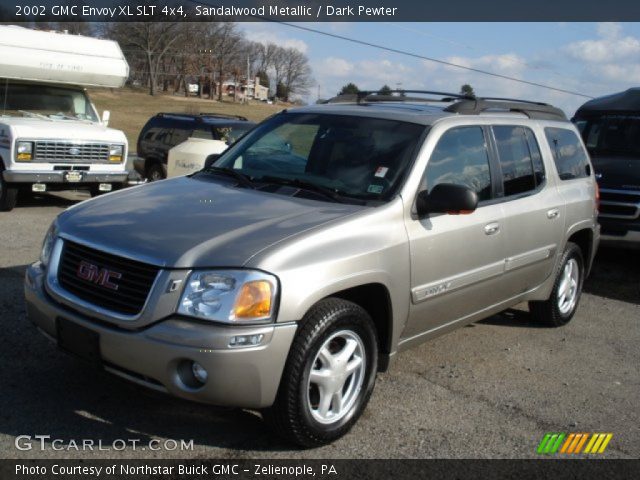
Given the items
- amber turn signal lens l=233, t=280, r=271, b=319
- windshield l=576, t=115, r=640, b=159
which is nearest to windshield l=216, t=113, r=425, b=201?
amber turn signal lens l=233, t=280, r=271, b=319

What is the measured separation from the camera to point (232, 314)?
331 cm

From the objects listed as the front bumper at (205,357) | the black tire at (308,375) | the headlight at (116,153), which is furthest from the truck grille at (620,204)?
the headlight at (116,153)

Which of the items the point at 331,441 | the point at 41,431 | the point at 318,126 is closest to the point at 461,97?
the point at 318,126

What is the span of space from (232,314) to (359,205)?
1.20 meters

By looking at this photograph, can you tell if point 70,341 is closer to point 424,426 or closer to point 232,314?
point 232,314

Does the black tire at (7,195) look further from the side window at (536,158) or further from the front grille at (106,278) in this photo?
the side window at (536,158)

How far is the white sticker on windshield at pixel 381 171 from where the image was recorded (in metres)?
4.37

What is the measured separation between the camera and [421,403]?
4449mm

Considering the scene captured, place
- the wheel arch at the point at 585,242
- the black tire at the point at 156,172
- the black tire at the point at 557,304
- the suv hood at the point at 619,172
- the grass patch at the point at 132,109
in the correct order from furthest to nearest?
the grass patch at the point at 132,109, the black tire at the point at 156,172, the suv hood at the point at 619,172, the wheel arch at the point at 585,242, the black tire at the point at 557,304

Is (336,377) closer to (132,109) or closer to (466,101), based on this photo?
(466,101)

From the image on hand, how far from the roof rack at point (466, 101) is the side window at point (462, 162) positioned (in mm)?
225

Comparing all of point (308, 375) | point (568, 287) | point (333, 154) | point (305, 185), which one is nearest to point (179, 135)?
point (568, 287)

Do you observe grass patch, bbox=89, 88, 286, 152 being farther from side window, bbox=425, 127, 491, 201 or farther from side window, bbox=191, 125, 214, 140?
side window, bbox=425, 127, 491, 201

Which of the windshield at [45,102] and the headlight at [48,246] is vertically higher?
the windshield at [45,102]
